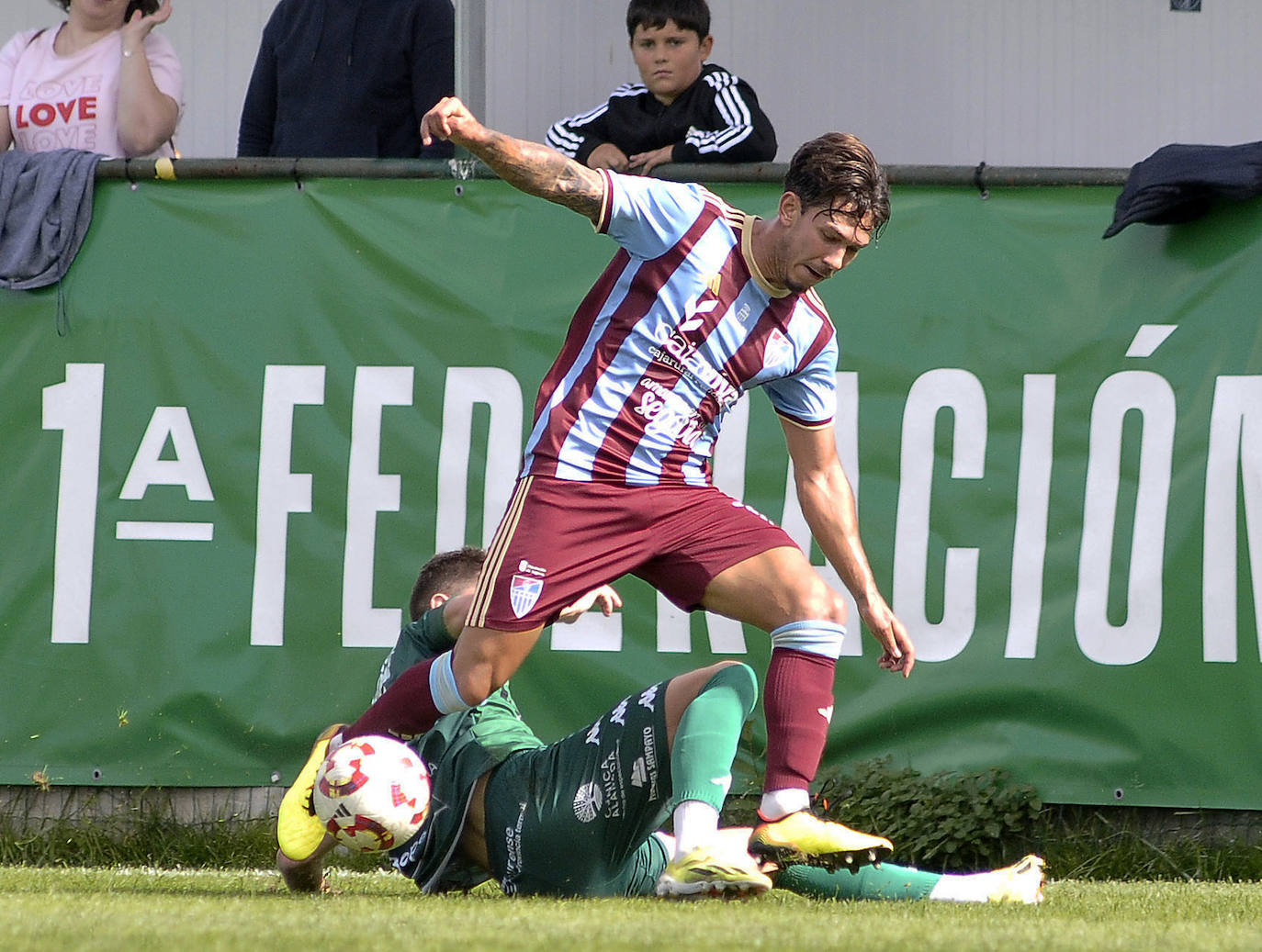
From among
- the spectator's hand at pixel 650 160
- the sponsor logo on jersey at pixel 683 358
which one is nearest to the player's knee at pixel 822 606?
the sponsor logo on jersey at pixel 683 358

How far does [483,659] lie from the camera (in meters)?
4.06

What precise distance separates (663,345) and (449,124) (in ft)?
2.70

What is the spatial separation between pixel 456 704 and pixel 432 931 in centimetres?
114

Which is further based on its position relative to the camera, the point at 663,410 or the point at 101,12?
the point at 101,12

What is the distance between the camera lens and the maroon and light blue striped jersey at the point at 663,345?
4.28m

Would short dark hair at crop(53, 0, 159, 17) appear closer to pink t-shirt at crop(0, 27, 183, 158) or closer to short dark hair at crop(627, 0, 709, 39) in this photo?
pink t-shirt at crop(0, 27, 183, 158)

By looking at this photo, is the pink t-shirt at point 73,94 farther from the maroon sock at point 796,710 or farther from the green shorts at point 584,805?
the maroon sock at point 796,710

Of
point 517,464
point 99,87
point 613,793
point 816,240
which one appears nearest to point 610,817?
point 613,793

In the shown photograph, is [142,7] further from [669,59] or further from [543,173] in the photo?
[543,173]

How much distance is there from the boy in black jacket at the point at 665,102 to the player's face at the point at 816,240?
223 centimetres

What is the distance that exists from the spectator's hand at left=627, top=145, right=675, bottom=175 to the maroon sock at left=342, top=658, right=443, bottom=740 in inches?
105

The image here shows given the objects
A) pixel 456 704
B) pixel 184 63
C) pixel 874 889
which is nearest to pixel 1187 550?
pixel 874 889

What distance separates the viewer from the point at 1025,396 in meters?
5.91

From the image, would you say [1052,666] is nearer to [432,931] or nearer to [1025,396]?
[1025,396]
